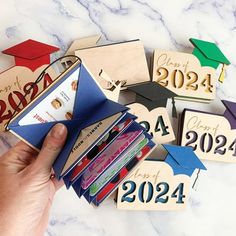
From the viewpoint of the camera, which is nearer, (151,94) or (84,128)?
(84,128)

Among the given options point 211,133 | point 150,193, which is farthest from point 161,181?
point 211,133

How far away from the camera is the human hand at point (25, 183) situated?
566 millimetres

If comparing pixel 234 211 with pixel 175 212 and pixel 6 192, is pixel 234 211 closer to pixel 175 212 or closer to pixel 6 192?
pixel 175 212

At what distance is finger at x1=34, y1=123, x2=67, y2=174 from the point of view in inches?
21.8

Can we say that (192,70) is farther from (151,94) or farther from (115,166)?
(115,166)

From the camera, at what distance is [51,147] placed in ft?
1.83

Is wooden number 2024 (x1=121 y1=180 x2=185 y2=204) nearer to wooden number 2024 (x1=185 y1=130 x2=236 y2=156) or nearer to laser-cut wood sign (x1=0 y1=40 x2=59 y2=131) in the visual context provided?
wooden number 2024 (x1=185 y1=130 x2=236 y2=156)

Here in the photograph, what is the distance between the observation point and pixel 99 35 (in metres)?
0.74

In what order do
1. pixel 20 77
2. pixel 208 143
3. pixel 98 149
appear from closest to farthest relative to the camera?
pixel 98 149, pixel 20 77, pixel 208 143

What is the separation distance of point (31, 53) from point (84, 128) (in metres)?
0.21

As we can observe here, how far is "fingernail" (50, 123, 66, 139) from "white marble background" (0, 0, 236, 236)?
0.19m

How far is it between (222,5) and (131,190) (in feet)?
1.36

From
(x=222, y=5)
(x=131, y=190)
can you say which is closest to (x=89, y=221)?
(x=131, y=190)

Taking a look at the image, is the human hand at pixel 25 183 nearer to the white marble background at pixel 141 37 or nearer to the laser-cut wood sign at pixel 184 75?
the white marble background at pixel 141 37
